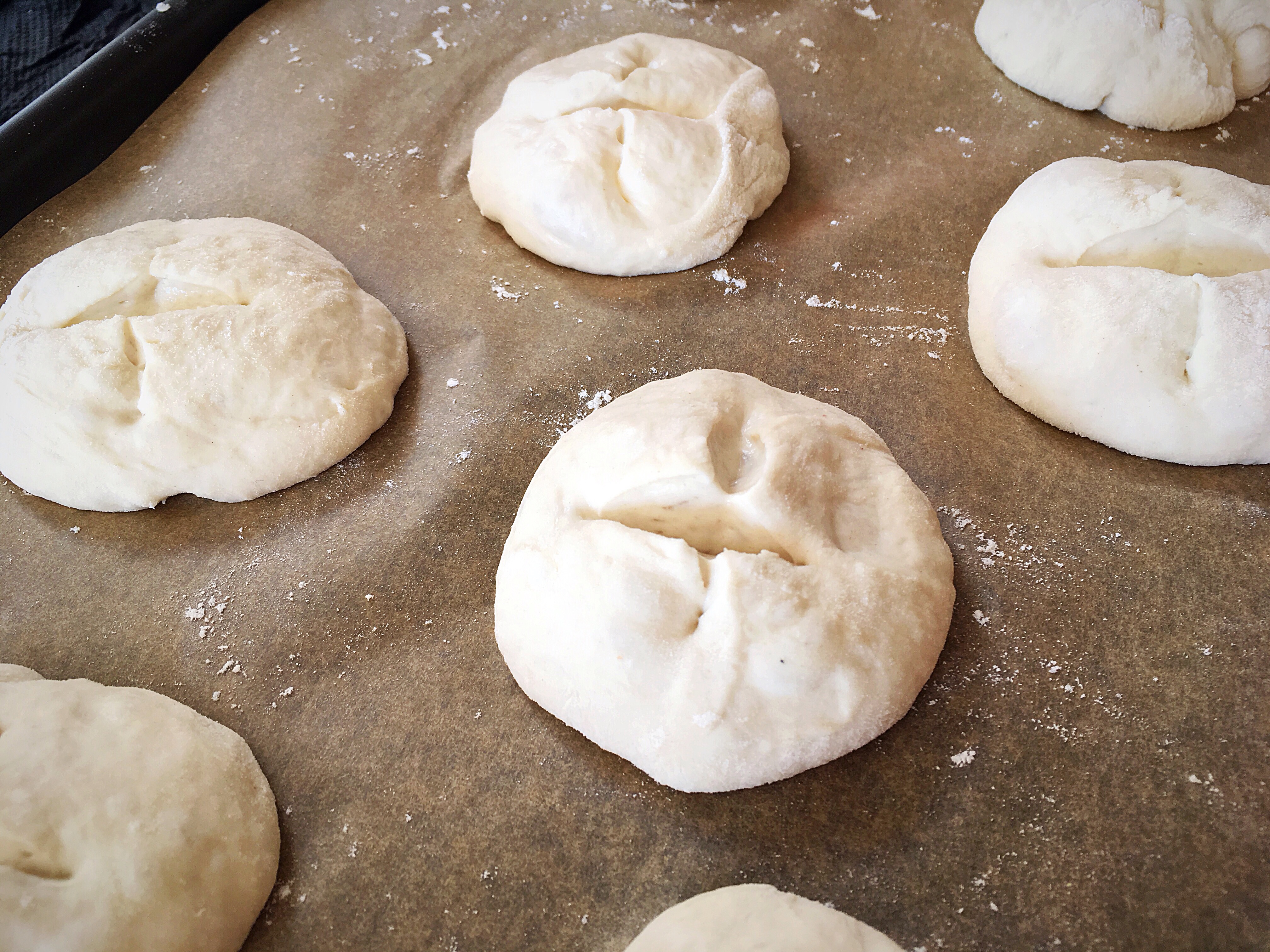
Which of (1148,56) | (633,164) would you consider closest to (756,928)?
(633,164)

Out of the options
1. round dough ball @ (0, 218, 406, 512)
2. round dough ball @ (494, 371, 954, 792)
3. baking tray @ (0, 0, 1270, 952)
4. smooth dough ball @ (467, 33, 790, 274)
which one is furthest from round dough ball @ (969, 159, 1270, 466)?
round dough ball @ (0, 218, 406, 512)

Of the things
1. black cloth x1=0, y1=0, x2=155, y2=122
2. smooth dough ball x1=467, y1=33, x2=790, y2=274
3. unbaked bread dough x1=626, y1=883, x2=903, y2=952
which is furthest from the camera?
black cloth x1=0, y1=0, x2=155, y2=122

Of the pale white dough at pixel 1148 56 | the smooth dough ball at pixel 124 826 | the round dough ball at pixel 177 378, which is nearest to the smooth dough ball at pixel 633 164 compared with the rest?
the round dough ball at pixel 177 378

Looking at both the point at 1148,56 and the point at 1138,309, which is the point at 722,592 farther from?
the point at 1148,56

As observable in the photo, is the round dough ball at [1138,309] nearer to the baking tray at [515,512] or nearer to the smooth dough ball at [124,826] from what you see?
the baking tray at [515,512]

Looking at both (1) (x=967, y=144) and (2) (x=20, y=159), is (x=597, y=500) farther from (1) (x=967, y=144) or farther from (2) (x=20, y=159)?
(2) (x=20, y=159)

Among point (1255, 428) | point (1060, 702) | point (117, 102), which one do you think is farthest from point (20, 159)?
point (1255, 428)

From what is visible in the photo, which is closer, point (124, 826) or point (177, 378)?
point (124, 826)

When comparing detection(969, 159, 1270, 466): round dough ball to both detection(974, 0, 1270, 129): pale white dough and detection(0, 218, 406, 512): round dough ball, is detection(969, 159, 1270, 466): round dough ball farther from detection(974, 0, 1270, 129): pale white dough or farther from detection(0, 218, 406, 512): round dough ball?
detection(0, 218, 406, 512): round dough ball
